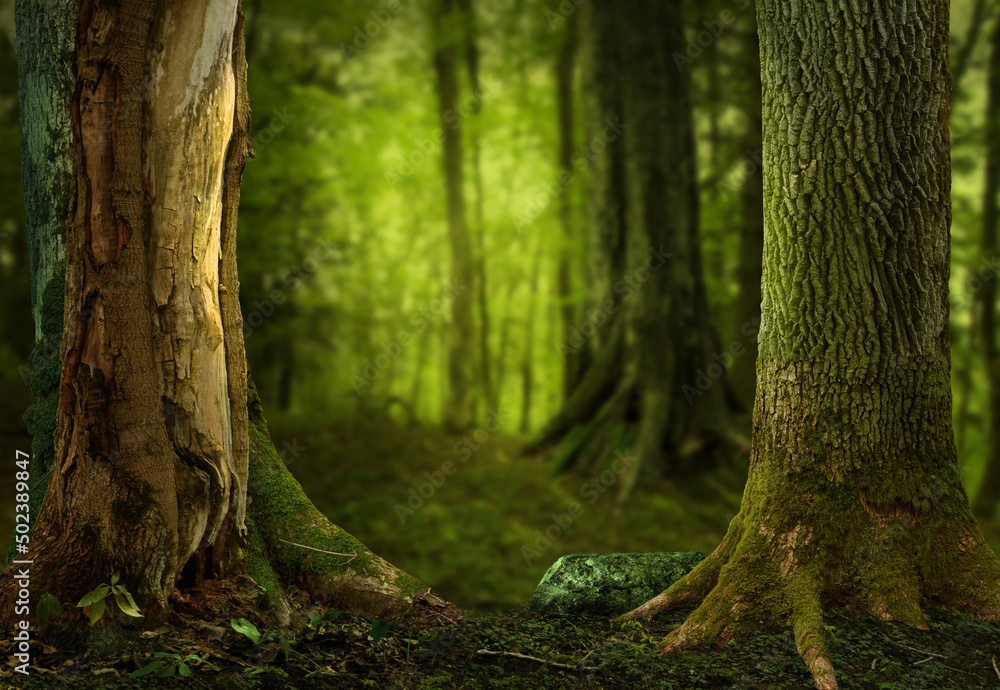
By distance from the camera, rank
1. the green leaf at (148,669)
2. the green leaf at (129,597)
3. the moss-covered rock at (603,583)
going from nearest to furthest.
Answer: the green leaf at (148,669) → the green leaf at (129,597) → the moss-covered rock at (603,583)

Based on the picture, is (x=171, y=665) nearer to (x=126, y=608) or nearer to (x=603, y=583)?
(x=126, y=608)

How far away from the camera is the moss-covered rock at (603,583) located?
4227mm

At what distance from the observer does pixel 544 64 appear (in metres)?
14.9

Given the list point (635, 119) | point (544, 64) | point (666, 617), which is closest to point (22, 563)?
point (666, 617)

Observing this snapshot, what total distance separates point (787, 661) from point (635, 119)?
678 cm

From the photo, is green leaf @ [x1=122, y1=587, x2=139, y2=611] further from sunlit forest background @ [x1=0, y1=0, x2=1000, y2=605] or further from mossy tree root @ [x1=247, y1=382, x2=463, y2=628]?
sunlit forest background @ [x1=0, y1=0, x2=1000, y2=605]

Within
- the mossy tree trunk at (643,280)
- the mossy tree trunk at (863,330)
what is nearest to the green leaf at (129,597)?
the mossy tree trunk at (863,330)

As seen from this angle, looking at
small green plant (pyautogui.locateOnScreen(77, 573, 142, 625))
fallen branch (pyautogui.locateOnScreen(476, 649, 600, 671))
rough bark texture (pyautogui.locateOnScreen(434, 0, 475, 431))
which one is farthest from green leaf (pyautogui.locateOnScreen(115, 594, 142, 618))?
rough bark texture (pyautogui.locateOnScreen(434, 0, 475, 431))

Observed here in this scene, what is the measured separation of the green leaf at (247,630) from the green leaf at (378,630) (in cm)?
55

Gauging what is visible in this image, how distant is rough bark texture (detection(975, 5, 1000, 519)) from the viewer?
35.7 ft

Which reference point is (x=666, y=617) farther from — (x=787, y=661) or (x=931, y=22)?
(x=931, y=22)

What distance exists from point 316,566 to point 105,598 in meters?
1.08

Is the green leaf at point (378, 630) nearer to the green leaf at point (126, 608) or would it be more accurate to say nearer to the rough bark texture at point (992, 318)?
the green leaf at point (126, 608)

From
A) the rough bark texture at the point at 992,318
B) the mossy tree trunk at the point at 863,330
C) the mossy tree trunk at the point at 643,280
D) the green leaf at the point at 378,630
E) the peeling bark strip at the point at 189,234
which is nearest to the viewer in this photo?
the peeling bark strip at the point at 189,234
